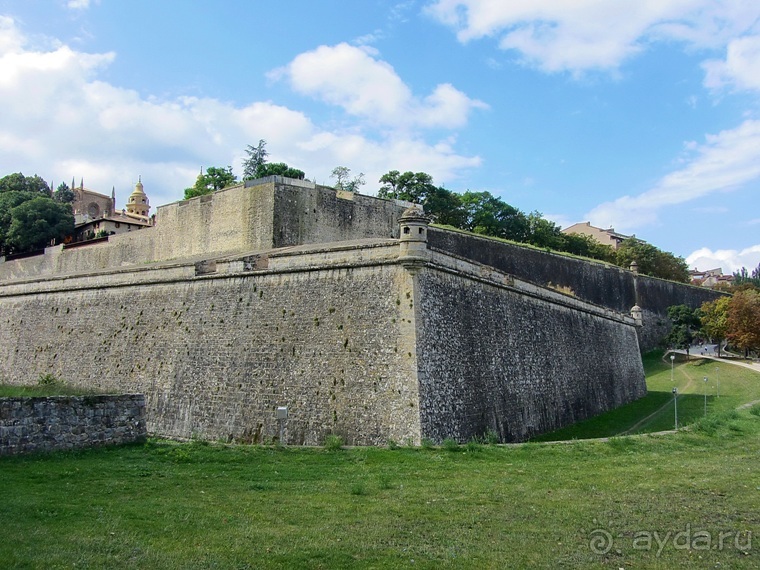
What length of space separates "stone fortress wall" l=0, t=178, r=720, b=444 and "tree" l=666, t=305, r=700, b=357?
2051 cm

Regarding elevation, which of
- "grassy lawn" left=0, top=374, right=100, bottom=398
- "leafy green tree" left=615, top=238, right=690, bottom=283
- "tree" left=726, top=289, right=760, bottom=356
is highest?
"leafy green tree" left=615, top=238, right=690, bottom=283

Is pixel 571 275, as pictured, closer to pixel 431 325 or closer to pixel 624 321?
pixel 624 321

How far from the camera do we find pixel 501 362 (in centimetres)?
2061

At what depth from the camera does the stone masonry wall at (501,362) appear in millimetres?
17188

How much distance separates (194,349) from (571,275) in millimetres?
35093

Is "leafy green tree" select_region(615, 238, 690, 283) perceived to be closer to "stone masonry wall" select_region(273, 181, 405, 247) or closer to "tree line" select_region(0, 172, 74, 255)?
"stone masonry wall" select_region(273, 181, 405, 247)

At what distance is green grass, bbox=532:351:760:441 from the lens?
79.6 ft

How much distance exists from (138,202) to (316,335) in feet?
267

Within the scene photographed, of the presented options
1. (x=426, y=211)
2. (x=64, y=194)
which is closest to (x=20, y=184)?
(x=64, y=194)

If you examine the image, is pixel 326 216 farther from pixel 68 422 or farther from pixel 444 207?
pixel 444 207

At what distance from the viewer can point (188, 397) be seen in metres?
20.6

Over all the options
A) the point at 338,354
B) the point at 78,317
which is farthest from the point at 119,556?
the point at 78,317

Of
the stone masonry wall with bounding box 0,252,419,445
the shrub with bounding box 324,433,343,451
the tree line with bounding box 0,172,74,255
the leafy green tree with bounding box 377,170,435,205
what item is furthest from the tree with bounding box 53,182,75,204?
the shrub with bounding box 324,433,343,451

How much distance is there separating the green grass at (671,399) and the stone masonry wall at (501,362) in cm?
82
